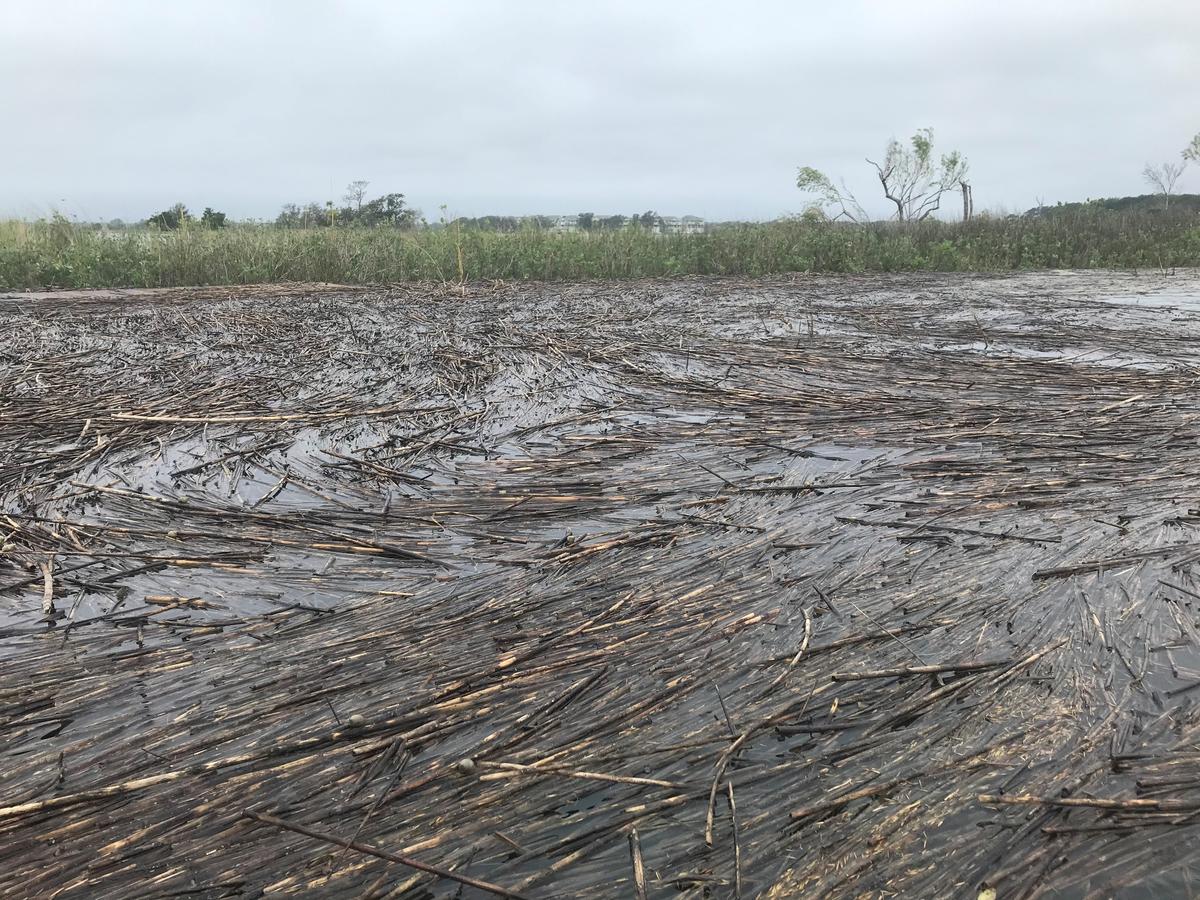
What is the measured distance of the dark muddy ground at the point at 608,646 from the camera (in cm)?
166

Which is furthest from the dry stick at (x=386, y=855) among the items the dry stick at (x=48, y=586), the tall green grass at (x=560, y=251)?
the tall green grass at (x=560, y=251)

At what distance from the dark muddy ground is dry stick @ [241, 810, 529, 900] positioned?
0.03 metres

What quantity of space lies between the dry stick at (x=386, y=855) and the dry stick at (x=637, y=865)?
0.23m

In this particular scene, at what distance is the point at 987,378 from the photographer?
20.7ft

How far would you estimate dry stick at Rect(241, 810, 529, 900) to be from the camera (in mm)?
1541

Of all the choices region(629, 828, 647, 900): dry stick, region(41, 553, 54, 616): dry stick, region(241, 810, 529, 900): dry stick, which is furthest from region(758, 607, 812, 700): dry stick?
region(41, 553, 54, 616): dry stick

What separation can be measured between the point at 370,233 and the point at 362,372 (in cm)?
1231

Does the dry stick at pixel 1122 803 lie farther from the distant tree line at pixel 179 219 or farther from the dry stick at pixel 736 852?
the distant tree line at pixel 179 219

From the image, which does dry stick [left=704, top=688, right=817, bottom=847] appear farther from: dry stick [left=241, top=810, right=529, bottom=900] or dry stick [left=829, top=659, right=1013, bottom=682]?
dry stick [left=241, top=810, right=529, bottom=900]

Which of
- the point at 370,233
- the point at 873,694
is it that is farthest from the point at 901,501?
the point at 370,233

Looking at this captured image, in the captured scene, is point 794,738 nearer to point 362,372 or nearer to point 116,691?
point 116,691

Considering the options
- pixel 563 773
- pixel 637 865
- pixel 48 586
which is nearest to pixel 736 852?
pixel 637 865

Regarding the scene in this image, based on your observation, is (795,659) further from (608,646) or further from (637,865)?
(637,865)

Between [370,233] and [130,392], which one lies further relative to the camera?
[370,233]
